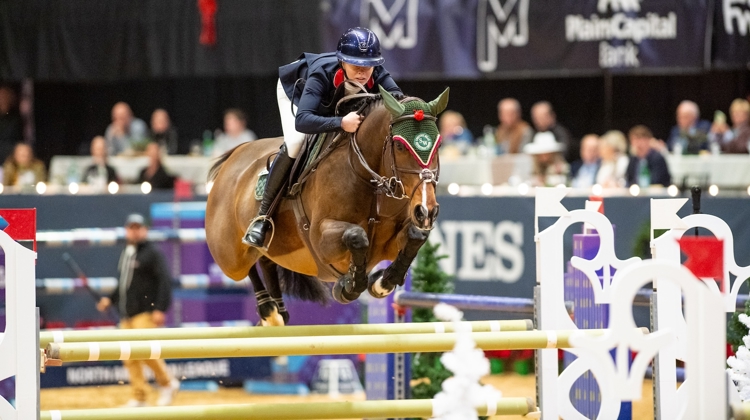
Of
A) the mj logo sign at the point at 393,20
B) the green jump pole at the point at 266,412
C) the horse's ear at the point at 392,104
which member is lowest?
the green jump pole at the point at 266,412

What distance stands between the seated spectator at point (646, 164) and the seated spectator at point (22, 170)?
632cm

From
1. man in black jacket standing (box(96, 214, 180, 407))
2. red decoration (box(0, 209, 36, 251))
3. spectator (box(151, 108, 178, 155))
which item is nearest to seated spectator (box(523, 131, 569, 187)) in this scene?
man in black jacket standing (box(96, 214, 180, 407))

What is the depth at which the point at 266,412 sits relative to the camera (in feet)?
12.7

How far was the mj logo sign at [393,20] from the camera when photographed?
10.3 metres

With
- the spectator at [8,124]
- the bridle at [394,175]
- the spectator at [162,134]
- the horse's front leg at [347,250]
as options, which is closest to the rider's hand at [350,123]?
the bridle at [394,175]

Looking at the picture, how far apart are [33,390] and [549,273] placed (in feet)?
7.58

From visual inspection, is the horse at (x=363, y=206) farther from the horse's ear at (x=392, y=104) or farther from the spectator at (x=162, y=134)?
the spectator at (x=162, y=134)

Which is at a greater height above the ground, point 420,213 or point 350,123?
point 350,123

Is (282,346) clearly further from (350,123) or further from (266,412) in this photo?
(350,123)

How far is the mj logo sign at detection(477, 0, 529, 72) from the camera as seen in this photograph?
10172mm

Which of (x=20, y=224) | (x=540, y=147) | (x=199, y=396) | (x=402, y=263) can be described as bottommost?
(x=199, y=396)

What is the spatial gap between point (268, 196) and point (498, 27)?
207 inches

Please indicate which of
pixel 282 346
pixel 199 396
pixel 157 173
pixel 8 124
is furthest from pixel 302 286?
pixel 8 124

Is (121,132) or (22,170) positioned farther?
(121,132)
